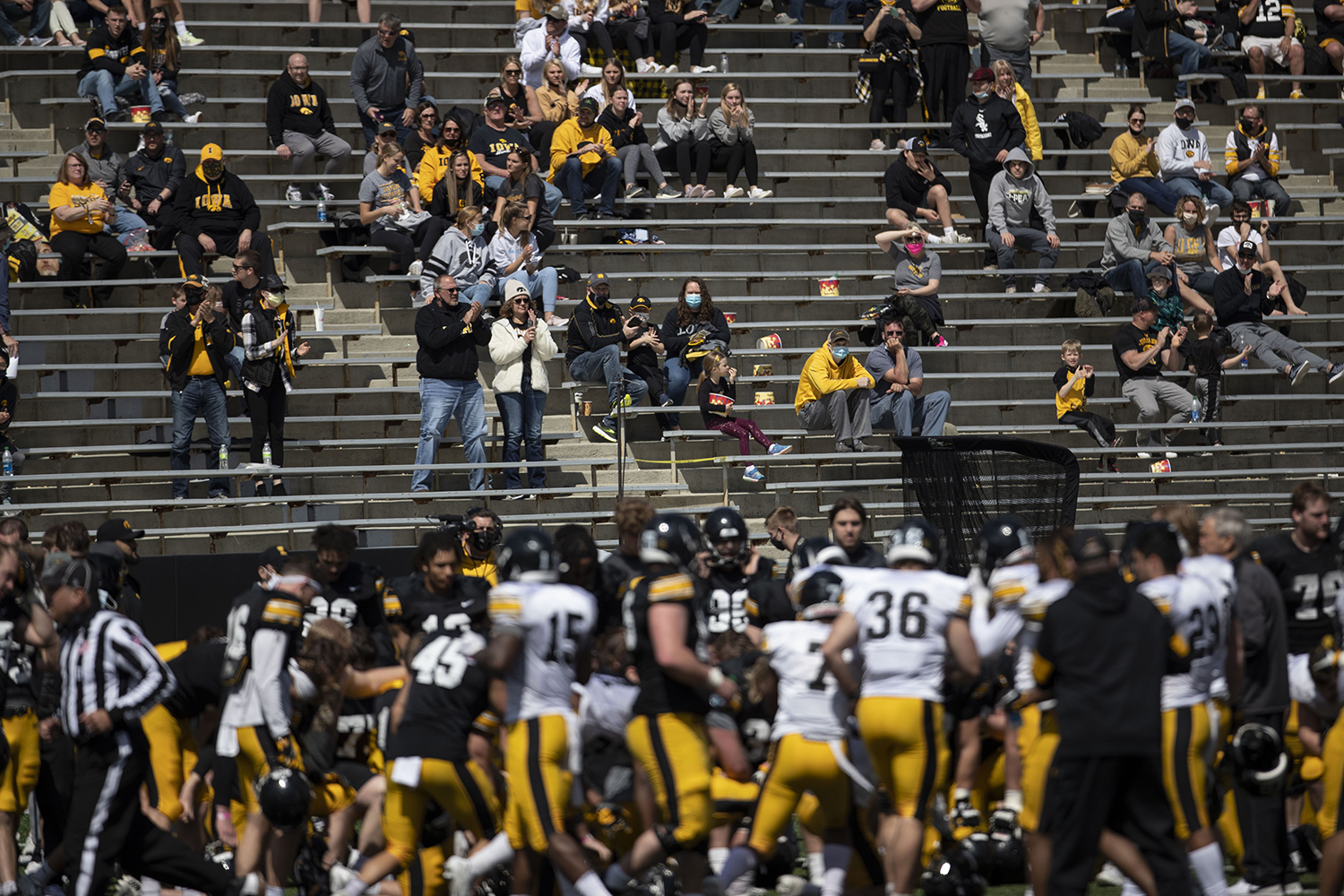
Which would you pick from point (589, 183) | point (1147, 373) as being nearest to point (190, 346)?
point (589, 183)

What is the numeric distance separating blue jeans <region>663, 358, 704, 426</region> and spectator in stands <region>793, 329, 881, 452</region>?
102cm

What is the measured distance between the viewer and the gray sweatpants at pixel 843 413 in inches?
556

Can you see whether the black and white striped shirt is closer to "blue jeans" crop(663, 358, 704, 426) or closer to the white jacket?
the white jacket

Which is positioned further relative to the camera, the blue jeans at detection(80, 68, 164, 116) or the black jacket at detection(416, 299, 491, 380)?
the blue jeans at detection(80, 68, 164, 116)

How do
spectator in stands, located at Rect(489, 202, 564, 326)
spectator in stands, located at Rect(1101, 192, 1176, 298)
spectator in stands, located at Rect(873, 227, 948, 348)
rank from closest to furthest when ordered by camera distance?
spectator in stands, located at Rect(489, 202, 564, 326) < spectator in stands, located at Rect(873, 227, 948, 348) < spectator in stands, located at Rect(1101, 192, 1176, 298)

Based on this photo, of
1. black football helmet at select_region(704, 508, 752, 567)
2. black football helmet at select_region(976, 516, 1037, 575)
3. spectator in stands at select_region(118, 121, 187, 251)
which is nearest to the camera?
black football helmet at select_region(976, 516, 1037, 575)

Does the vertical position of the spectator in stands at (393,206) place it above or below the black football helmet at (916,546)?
above

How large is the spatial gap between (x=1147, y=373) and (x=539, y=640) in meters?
10.3

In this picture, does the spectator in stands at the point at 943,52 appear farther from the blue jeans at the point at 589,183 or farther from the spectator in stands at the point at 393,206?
the spectator in stands at the point at 393,206

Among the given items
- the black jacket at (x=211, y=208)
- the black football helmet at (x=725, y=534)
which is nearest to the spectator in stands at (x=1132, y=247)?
the black jacket at (x=211, y=208)

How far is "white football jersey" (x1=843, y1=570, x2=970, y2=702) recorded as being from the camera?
676 cm

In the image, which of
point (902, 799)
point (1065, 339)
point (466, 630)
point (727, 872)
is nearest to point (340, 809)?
point (466, 630)

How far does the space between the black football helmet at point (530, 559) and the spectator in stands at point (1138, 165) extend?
1224cm

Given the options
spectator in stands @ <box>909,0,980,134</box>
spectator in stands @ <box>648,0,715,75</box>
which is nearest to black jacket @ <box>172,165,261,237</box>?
spectator in stands @ <box>648,0,715,75</box>
